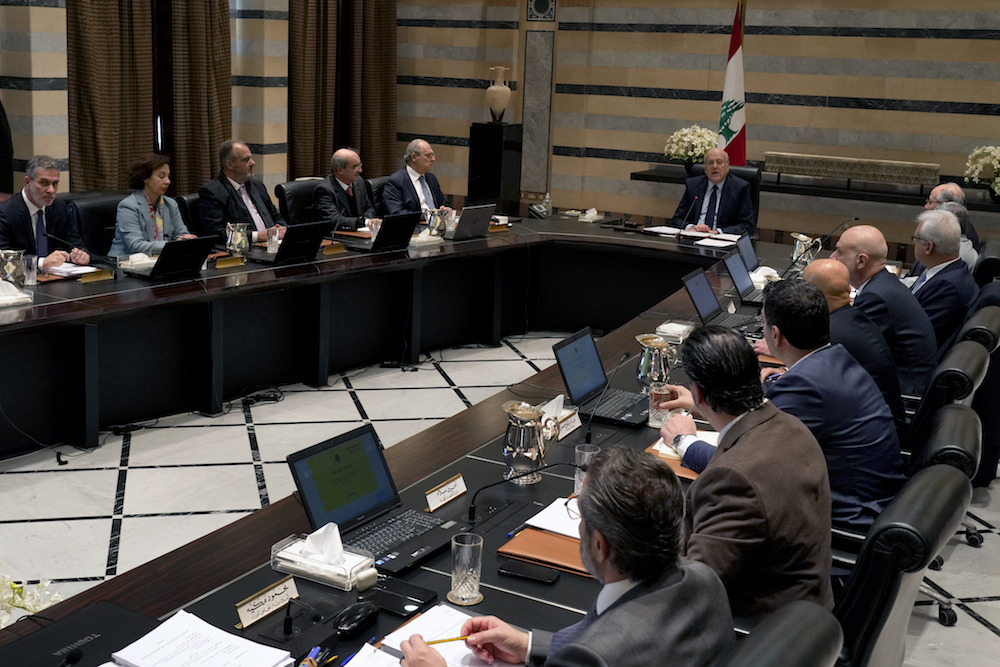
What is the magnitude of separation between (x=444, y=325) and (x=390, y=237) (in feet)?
2.79

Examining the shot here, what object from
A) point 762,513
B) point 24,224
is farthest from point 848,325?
point 24,224

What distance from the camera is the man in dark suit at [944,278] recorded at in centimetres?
462

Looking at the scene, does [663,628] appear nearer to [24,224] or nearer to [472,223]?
[24,224]

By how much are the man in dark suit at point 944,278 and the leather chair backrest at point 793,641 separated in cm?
335

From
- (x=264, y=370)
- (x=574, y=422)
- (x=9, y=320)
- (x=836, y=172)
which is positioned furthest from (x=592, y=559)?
(x=836, y=172)

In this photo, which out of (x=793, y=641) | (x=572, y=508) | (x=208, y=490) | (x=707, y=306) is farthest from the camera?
(x=707, y=306)

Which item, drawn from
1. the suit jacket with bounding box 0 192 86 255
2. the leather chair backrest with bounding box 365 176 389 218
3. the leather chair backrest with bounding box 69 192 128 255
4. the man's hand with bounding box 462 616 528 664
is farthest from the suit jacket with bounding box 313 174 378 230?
the man's hand with bounding box 462 616 528 664

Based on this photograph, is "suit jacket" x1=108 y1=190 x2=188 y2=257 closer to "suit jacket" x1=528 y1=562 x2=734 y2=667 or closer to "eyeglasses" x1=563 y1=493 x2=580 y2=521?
"eyeglasses" x1=563 y1=493 x2=580 y2=521

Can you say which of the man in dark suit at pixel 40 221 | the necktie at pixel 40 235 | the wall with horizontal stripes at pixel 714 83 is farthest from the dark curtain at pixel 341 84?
the necktie at pixel 40 235

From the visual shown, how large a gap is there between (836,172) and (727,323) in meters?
4.21

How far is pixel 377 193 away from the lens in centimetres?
713

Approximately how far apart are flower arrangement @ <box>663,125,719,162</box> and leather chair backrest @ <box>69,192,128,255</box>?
4691 millimetres

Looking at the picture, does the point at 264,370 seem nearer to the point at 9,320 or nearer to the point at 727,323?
the point at 9,320

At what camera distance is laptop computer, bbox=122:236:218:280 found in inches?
193
